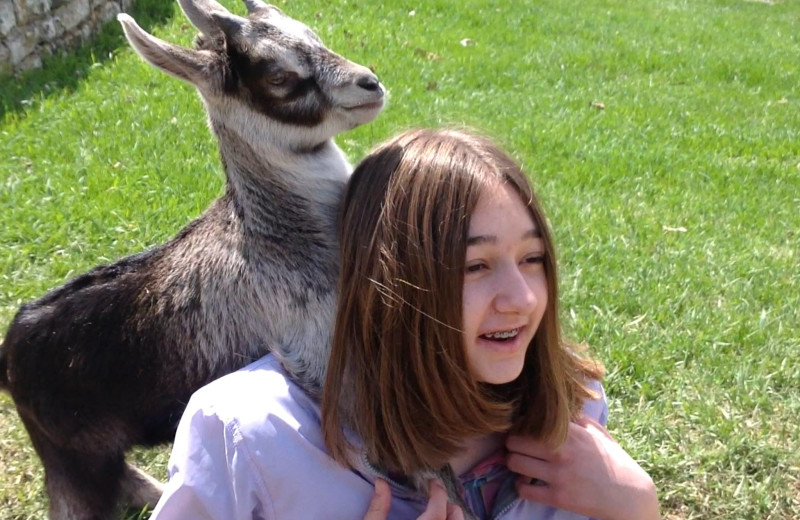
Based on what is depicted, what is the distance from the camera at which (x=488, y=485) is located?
2.24 metres

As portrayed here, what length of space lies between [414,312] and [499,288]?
192 mm

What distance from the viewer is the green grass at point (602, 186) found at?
346cm

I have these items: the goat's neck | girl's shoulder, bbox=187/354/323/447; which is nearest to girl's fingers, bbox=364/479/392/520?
girl's shoulder, bbox=187/354/323/447

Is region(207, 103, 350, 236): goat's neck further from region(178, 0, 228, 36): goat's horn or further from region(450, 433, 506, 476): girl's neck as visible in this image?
region(450, 433, 506, 476): girl's neck

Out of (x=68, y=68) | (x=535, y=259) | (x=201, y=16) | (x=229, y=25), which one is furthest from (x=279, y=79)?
(x=68, y=68)

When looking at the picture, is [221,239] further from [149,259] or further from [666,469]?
[666,469]

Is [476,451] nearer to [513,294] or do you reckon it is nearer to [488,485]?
[488,485]

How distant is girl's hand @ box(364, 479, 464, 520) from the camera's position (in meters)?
1.90

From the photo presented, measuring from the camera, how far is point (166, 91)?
21.9 ft

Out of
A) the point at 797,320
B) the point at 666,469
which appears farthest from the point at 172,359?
the point at 797,320

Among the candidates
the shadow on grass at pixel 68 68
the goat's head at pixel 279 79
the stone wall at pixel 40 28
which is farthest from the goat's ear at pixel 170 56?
the stone wall at pixel 40 28

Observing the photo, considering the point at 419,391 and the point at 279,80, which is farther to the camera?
the point at 279,80

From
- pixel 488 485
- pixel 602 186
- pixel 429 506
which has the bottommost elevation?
pixel 602 186

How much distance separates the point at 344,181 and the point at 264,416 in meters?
1.13
